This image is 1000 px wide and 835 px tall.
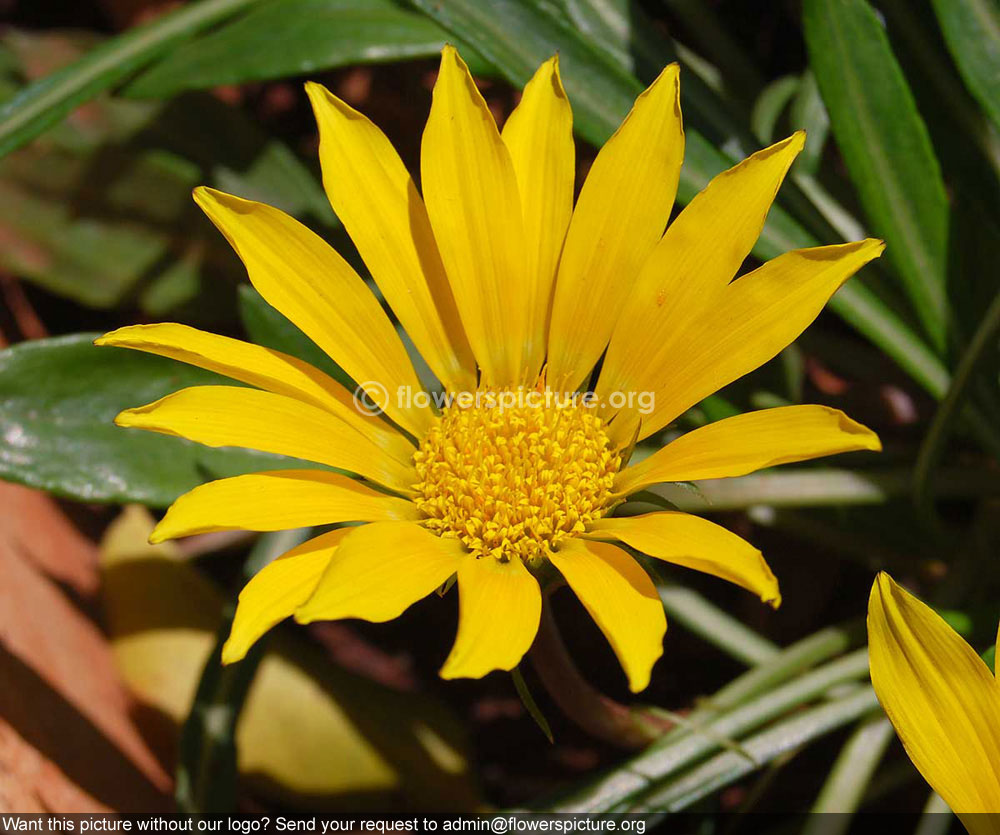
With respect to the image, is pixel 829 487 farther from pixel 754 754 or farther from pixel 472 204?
pixel 472 204

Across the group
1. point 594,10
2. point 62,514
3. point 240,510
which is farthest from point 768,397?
point 62,514

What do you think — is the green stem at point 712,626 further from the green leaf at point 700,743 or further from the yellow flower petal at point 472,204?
the yellow flower petal at point 472,204

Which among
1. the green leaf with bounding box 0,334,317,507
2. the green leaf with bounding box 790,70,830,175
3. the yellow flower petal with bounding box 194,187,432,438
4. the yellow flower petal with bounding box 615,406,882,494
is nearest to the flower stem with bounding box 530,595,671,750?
the yellow flower petal with bounding box 615,406,882,494

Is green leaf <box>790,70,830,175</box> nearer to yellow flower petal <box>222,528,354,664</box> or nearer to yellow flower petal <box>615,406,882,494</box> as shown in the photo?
yellow flower petal <box>615,406,882,494</box>

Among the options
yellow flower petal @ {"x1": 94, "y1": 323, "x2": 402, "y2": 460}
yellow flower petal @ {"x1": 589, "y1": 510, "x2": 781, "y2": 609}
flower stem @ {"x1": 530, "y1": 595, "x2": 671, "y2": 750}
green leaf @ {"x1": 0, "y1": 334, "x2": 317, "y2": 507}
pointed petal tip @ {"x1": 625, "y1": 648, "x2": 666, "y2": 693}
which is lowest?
flower stem @ {"x1": 530, "y1": 595, "x2": 671, "y2": 750}

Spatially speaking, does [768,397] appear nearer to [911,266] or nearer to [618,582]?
[911,266]
